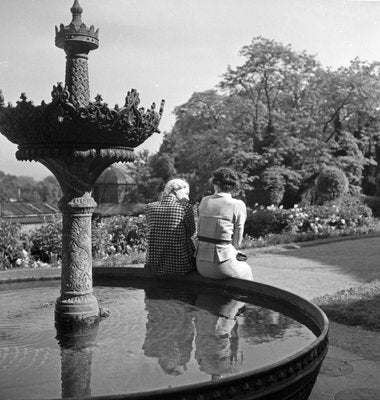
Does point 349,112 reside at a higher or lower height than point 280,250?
higher

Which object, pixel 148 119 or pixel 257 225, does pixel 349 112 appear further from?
pixel 148 119

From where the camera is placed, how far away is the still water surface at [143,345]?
2.78 metres

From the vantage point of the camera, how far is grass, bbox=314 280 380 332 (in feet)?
20.1

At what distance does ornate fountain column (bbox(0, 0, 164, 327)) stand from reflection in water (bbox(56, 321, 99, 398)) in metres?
0.10

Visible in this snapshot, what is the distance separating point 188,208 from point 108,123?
5.82ft

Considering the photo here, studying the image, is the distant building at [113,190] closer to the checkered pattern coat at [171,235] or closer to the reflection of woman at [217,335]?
the checkered pattern coat at [171,235]

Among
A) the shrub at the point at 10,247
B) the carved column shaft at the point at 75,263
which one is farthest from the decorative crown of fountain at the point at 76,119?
the shrub at the point at 10,247

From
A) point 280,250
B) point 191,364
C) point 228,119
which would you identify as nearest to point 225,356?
point 191,364

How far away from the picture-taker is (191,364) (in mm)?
2994

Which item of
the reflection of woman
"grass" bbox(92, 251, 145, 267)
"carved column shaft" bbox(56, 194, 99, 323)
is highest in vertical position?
"carved column shaft" bbox(56, 194, 99, 323)

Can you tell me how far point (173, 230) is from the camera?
200 inches

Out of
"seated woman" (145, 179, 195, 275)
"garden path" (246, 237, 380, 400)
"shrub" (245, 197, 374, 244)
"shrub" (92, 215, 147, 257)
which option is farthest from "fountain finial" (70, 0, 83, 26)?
"shrub" (245, 197, 374, 244)

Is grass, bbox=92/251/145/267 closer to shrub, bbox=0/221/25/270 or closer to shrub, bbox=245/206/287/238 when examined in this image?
shrub, bbox=0/221/25/270

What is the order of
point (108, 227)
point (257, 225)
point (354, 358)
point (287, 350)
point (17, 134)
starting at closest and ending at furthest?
point (287, 350) < point (17, 134) < point (354, 358) < point (108, 227) < point (257, 225)
